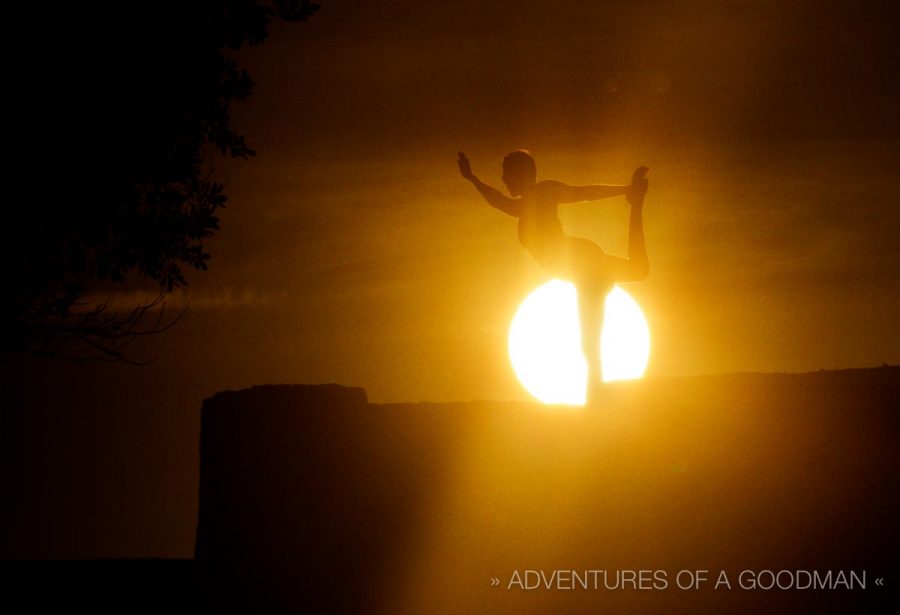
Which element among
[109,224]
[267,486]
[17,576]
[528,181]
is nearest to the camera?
[528,181]

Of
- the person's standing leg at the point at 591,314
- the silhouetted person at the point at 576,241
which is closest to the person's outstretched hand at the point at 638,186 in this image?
the silhouetted person at the point at 576,241

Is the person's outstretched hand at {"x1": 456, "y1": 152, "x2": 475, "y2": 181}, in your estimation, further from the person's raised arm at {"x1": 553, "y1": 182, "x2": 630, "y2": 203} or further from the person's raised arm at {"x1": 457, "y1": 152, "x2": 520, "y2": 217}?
the person's raised arm at {"x1": 553, "y1": 182, "x2": 630, "y2": 203}

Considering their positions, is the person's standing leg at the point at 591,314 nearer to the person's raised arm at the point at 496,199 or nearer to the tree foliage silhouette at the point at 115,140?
the person's raised arm at the point at 496,199

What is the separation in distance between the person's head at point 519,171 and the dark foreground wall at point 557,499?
1615 mm

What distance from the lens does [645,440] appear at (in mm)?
7855

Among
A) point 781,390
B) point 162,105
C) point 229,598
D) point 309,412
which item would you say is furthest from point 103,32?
point 781,390

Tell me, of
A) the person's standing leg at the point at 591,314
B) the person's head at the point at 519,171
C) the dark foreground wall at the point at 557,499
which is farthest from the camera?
the person's head at the point at 519,171

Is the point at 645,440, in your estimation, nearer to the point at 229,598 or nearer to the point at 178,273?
the point at 229,598

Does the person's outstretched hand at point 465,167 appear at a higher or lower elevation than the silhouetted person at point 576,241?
higher

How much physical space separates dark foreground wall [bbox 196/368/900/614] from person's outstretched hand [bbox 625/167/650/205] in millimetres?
1355

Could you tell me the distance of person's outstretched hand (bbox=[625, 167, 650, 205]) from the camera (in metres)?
8.12

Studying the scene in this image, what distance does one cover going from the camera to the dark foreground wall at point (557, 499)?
7422mm

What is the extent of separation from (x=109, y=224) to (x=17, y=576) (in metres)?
6.10

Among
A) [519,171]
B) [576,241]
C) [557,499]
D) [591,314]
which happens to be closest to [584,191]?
[576,241]
